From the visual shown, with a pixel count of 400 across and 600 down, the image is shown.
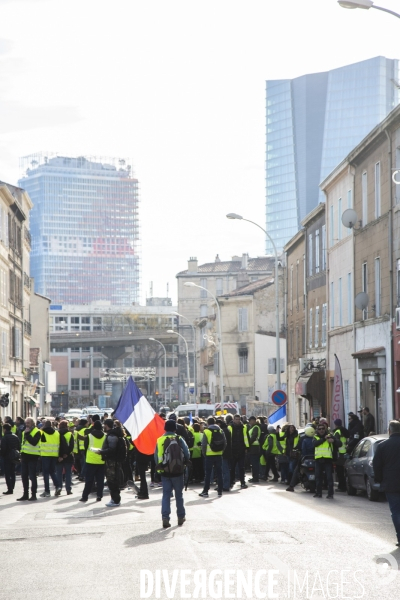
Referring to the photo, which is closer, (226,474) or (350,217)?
(226,474)

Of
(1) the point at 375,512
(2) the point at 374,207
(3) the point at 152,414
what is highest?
(2) the point at 374,207

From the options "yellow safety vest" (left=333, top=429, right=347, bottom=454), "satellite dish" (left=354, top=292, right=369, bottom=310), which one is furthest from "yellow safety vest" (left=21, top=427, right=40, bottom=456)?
"satellite dish" (left=354, top=292, right=369, bottom=310)

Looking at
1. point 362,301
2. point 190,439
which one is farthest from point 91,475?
point 362,301

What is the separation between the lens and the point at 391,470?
512 inches

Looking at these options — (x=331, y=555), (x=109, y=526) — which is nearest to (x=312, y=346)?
(x=109, y=526)

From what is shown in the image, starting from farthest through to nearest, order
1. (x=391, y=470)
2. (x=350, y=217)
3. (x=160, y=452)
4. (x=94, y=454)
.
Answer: (x=350, y=217)
(x=94, y=454)
(x=160, y=452)
(x=391, y=470)

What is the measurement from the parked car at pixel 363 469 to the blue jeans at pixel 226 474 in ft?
8.50

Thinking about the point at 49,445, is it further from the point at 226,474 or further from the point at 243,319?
the point at 243,319

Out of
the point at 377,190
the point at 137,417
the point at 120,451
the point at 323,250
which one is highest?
the point at 377,190

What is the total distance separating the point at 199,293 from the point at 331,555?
401 ft

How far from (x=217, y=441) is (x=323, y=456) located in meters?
2.12

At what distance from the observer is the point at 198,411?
A: 60.8 m

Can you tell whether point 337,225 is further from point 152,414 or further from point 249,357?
point 249,357

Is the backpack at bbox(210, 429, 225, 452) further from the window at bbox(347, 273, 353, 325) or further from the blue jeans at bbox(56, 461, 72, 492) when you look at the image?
the window at bbox(347, 273, 353, 325)
